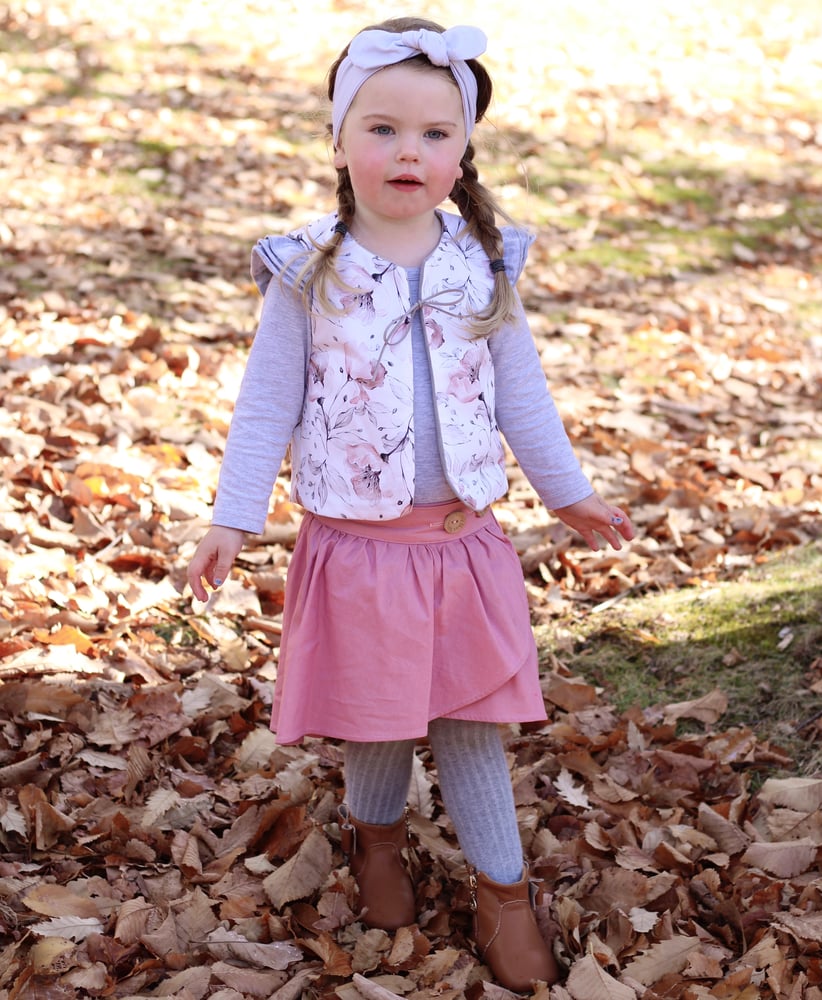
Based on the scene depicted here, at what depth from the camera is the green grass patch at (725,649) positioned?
317 centimetres

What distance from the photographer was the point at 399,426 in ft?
7.16

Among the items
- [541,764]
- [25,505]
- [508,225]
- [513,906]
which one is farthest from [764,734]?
[25,505]

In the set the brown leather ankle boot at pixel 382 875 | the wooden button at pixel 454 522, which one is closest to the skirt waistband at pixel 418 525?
the wooden button at pixel 454 522

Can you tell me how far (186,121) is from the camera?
8.36 meters

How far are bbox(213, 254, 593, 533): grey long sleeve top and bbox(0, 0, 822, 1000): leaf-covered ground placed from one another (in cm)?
37

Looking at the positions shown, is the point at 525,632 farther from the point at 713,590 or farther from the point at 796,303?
the point at 796,303

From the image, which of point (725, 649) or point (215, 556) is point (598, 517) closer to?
point (215, 556)

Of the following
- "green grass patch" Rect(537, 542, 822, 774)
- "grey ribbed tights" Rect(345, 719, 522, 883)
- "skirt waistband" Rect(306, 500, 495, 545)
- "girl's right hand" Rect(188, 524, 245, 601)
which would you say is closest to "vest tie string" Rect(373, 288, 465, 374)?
"skirt waistband" Rect(306, 500, 495, 545)

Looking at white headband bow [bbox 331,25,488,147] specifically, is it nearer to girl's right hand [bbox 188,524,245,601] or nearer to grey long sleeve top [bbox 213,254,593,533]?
grey long sleeve top [bbox 213,254,593,533]

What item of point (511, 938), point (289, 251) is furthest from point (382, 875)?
point (289, 251)

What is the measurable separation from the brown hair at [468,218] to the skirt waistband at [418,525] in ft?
1.12

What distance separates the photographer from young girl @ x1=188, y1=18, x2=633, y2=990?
215cm

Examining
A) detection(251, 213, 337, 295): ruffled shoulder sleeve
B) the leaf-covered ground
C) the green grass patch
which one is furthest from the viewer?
the green grass patch

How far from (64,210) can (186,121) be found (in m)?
1.92
